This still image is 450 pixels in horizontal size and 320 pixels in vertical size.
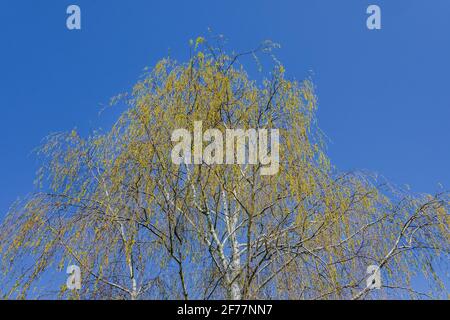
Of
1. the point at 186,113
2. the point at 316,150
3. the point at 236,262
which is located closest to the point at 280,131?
the point at 316,150

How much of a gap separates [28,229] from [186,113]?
162cm

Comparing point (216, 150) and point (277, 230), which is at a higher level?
point (216, 150)

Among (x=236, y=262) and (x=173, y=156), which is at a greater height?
(x=173, y=156)

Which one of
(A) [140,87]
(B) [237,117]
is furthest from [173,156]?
(A) [140,87]

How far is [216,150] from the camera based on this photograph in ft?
15.2
